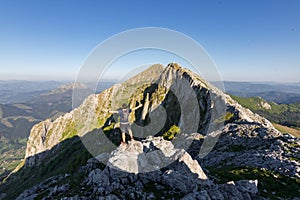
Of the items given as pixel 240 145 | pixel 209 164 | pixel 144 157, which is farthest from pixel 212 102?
pixel 144 157

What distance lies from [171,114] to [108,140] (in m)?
62.9

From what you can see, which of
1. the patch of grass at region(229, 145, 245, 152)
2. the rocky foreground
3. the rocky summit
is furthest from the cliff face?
the rocky foreground

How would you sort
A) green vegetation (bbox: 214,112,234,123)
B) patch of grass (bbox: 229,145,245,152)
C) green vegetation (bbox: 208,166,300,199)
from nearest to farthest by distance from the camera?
green vegetation (bbox: 208,166,300,199) < patch of grass (bbox: 229,145,245,152) < green vegetation (bbox: 214,112,234,123)

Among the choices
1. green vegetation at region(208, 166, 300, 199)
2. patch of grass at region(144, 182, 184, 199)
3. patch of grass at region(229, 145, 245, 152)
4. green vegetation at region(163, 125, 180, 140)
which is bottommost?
green vegetation at region(163, 125, 180, 140)

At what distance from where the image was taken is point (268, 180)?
2977cm

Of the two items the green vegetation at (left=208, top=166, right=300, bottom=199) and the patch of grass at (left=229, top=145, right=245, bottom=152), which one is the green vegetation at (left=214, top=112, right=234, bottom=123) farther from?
the green vegetation at (left=208, top=166, right=300, bottom=199)

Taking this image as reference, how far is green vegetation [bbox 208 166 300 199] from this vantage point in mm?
25969

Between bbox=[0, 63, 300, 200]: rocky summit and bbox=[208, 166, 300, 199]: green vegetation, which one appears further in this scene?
bbox=[208, 166, 300, 199]: green vegetation

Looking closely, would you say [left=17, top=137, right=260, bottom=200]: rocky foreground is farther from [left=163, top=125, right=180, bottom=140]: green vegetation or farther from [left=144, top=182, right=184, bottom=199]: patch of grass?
[left=163, top=125, right=180, bottom=140]: green vegetation

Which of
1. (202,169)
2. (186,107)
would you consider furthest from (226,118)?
(186,107)

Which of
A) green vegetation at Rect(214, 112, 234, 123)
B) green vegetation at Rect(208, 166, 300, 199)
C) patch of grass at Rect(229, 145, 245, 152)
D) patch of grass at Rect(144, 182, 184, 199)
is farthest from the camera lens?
green vegetation at Rect(214, 112, 234, 123)

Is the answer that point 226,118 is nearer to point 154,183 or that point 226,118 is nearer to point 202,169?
point 202,169

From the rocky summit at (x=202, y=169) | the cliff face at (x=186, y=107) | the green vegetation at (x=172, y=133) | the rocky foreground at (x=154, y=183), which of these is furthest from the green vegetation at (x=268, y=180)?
the green vegetation at (x=172, y=133)

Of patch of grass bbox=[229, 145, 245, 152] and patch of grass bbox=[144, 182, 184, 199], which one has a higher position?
patch of grass bbox=[144, 182, 184, 199]
